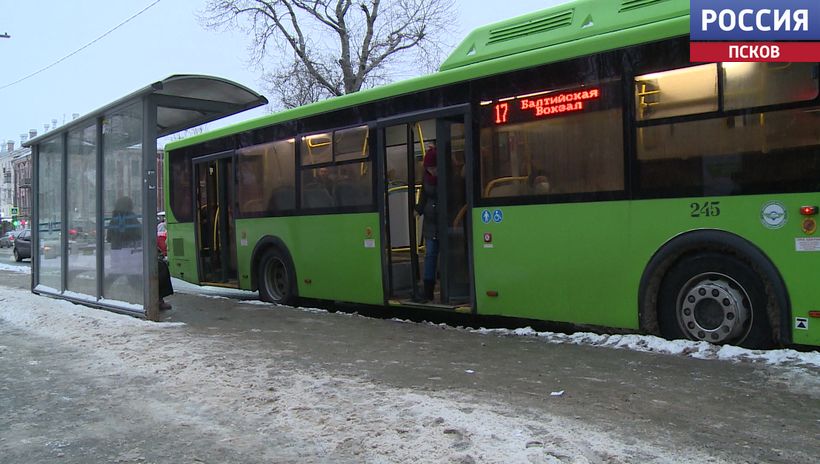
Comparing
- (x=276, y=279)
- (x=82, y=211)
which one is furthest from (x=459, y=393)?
(x=82, y=211)

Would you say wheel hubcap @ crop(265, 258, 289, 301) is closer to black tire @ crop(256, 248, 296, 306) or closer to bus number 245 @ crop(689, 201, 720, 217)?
black tire @ crop(256, 248, 296, 306)

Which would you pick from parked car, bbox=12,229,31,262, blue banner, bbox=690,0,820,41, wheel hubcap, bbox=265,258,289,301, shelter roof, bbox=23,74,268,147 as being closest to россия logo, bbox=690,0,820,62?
blue banner, bbox=690,0,820,41

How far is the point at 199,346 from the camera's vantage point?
6434 millimetres

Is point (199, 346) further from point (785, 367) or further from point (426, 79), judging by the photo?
point (785, 367)

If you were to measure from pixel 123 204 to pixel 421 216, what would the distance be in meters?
3.99

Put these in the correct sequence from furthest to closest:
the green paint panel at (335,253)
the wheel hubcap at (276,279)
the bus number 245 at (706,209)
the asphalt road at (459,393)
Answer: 1. the wheel hubcap at (276,279)
2. the green paint panel at (335,253)
3. the bus number 245 at (706,209)
4. the asphalt road at (459,393)

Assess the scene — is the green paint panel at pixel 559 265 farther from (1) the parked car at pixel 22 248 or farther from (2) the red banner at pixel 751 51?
(1) the parked car at pixel 22 248

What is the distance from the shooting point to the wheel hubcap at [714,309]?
217 inches

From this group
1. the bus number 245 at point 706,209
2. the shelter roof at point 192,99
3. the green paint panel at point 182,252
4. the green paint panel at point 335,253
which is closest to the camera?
the bus number 245 at point 706,209

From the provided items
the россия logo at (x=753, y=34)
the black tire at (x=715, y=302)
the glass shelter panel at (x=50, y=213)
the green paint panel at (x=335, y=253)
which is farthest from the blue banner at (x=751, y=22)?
the glass shelter panel at (x=50, y=213)

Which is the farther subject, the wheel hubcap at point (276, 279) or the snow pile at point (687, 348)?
the wheel hubcap at point (276, 279)

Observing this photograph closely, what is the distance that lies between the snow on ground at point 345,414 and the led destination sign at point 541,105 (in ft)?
10.8

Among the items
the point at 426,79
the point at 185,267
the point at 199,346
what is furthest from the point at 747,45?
the point at 185,267

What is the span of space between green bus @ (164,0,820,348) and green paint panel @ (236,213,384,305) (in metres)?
0.03
